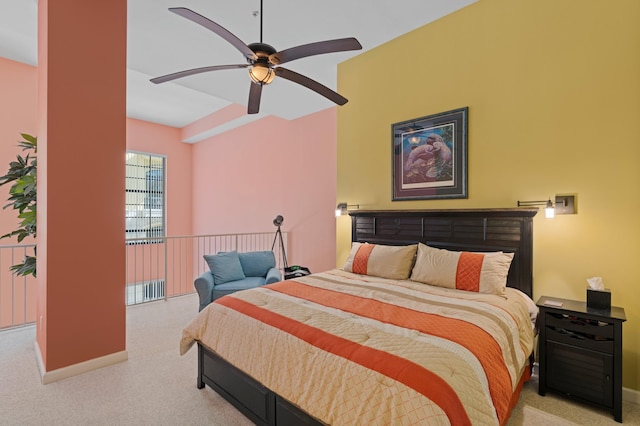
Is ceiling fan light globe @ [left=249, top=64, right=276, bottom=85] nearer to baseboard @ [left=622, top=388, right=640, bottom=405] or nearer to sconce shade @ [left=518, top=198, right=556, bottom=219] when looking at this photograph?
Result: sconce shade @ [left=518, top=198, right=556, bottom=219]

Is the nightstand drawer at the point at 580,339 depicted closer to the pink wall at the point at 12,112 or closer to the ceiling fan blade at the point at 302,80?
the ceiling fan blade at the point at 302,80

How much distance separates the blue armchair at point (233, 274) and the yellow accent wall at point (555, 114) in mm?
2158

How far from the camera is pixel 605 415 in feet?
6.81

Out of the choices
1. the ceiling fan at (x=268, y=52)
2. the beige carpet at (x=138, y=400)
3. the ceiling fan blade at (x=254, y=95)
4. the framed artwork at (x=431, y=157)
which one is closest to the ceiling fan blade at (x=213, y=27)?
the ceiling fan at (x=268, y=52)

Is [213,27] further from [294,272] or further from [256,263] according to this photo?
[294,272]

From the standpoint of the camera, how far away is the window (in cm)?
717

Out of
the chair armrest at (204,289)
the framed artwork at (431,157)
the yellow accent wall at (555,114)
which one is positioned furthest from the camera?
the chair armrest at (204,289)

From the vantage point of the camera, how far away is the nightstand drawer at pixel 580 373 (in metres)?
2.05

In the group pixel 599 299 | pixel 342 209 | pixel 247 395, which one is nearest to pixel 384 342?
pixel 247 395

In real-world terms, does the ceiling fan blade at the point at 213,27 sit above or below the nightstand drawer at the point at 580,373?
above

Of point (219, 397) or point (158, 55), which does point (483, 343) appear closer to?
point (219, 397)

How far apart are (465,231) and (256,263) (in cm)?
280

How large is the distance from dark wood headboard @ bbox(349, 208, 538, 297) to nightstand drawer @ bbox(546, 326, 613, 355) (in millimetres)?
447

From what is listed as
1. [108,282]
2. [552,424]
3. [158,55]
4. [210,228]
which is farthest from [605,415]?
[210,228]
